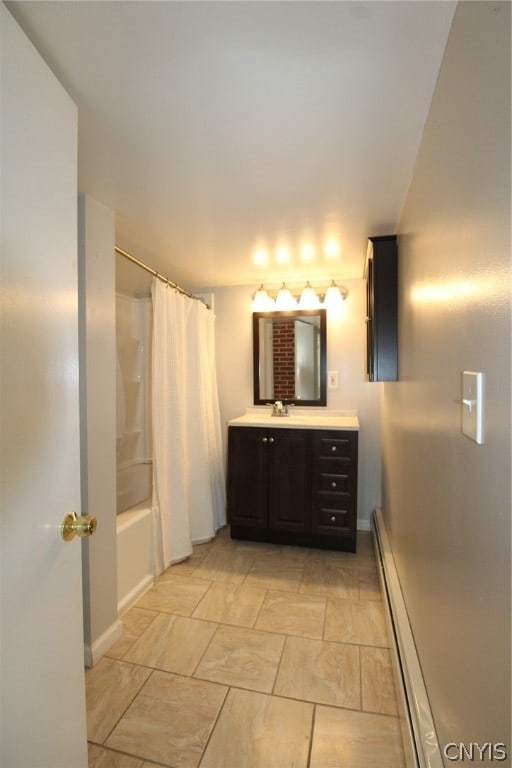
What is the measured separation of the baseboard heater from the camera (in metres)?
0.83

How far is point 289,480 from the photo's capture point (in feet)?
7.81

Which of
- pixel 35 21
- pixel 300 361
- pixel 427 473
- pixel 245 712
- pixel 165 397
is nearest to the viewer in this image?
pixel 35 21

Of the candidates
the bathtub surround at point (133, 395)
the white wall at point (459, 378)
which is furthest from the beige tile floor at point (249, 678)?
the bathtub surround at point (133, 395)

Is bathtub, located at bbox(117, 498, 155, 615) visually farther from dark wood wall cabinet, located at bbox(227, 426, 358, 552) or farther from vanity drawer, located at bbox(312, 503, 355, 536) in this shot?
vanity drawer, located at bbox(312, 503, 355, 536)

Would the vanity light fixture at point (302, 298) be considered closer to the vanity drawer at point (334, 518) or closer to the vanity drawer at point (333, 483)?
the vanity drawer at point (333, 483)

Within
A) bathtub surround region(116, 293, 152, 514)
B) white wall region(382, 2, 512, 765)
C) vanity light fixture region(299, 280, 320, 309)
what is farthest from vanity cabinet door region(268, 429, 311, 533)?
white wall region(382, 2, 512, 765)

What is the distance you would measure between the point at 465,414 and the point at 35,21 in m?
1.29

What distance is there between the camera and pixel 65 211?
2.63 ft

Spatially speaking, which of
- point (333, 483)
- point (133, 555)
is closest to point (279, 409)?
point (333, 483)

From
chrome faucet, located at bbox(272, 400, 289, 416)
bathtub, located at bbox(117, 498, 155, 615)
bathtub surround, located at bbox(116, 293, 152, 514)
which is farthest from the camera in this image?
chrome faucet, located at bbox(272, 400, 289, 416)

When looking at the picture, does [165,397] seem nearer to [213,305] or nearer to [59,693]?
[213,305]

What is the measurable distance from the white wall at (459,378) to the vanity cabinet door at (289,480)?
1247 mm

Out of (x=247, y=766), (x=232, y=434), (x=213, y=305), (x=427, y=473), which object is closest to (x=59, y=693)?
(x=247, y=766)

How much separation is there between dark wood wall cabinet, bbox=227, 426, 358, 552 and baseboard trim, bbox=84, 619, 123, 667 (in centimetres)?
106
